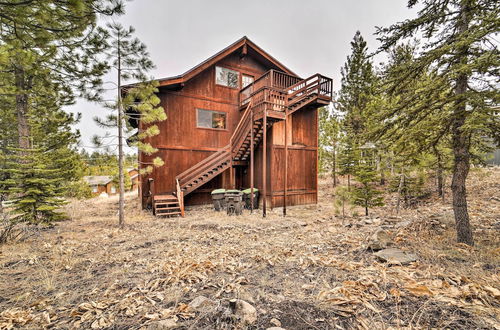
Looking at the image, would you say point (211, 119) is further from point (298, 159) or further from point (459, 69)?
point (459, 69)

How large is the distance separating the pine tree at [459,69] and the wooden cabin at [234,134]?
17.7 feet

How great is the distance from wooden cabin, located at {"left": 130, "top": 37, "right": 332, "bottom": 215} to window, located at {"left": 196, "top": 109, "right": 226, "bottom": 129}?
0.19 ft

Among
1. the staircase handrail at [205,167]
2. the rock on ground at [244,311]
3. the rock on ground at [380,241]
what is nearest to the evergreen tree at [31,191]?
the staircase handrail at [205,167]

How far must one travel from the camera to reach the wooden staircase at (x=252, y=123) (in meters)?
9.35

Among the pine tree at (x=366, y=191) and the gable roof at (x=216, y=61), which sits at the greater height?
the gable roof at (x=216, y=61)

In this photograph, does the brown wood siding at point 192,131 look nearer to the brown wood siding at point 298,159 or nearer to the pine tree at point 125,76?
the brown wood siding at point 298,159

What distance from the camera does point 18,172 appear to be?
20.5 ft

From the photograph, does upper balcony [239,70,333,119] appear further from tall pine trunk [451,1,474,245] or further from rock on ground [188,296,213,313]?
rock on ground [188,296,213,313]

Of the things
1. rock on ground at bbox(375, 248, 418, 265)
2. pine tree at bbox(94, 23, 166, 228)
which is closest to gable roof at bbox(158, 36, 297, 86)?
pine tree at bbox(94, 23, 166, 228)

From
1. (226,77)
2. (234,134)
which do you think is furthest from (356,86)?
(234,134)

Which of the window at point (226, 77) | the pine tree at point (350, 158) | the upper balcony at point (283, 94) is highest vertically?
the window at point (226, 77)

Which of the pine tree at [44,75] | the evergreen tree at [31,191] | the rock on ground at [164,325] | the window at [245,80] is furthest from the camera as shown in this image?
the window at [245,80]

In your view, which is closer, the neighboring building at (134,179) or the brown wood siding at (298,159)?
the neighboring building at (134,179)

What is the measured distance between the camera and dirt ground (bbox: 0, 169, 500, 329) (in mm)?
2412
